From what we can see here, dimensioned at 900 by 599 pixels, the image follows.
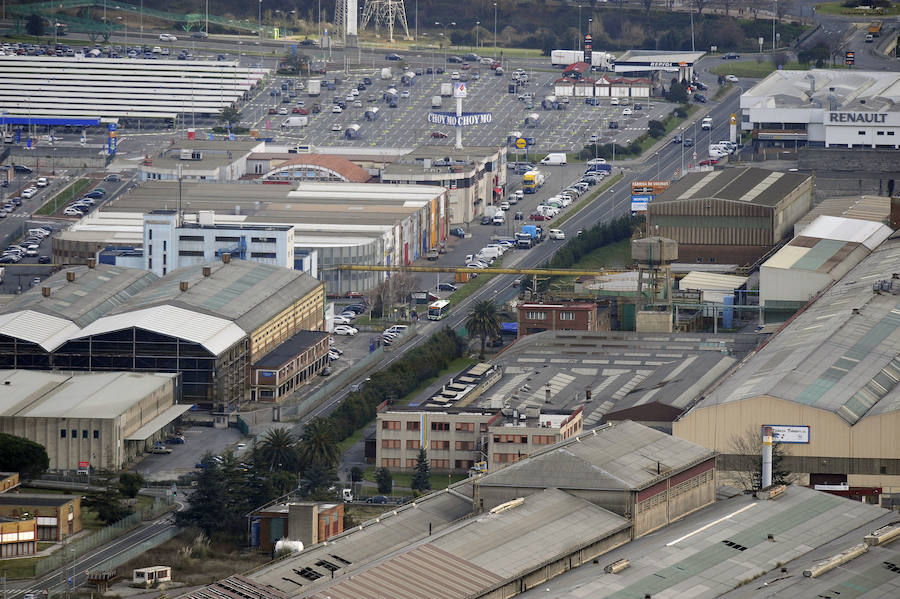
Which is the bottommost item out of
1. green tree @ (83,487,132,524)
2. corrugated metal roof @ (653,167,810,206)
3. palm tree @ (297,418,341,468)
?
green tree @ (83,487,132,524)

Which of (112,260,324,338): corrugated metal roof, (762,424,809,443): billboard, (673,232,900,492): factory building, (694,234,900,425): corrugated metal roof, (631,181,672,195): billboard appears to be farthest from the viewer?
(631,181,672,195): billboard

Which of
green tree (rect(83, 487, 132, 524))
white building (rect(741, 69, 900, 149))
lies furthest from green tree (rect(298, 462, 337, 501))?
white building (rect(741, 69, 900, 149))

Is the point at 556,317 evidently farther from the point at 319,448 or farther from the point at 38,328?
the point at 38,328

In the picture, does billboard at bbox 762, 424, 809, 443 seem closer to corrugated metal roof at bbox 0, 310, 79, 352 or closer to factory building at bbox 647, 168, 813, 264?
corrugated metal roof at bbox 0, 310, 79, 352

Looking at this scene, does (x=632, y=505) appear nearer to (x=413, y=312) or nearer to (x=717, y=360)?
(x=717, y=360)

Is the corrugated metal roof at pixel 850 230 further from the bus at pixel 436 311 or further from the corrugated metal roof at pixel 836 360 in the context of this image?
the bus at pixel 436 311

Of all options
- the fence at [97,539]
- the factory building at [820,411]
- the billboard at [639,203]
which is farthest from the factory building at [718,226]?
the fence at [97,539]
